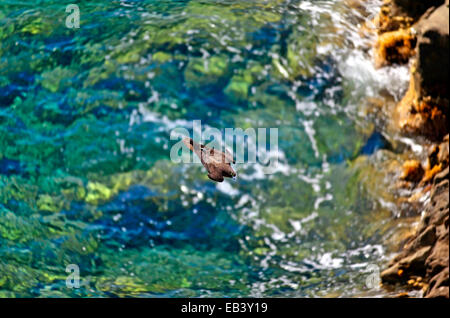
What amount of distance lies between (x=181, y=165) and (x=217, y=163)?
48 centimetres

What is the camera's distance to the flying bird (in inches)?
147

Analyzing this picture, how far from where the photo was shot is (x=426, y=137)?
3420mm

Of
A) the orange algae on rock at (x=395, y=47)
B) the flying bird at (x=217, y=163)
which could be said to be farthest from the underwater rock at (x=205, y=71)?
the orange algae on rock at (x=395, y=47)

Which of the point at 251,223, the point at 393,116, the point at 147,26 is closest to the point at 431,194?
the point at 393,116

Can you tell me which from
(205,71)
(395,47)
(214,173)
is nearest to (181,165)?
(214,173)

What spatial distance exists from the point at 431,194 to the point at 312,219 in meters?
0.86

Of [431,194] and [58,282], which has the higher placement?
[431,194]

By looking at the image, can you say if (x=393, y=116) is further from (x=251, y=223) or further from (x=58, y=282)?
(x=58, y=282)

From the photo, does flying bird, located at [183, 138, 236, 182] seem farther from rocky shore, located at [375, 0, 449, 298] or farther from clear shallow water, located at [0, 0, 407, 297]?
rocky shore, located at [375, 0, 449, 298]

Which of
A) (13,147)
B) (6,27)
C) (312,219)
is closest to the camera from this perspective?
(312,219)

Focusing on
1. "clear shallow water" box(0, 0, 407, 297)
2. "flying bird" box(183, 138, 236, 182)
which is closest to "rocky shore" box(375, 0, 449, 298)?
"clear shallow water" box(0, 0, 407, 297)

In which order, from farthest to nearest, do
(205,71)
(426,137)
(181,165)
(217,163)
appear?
(205,71) < (181,165) < (217,163) < (426,137)

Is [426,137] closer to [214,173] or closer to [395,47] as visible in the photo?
[395,47]

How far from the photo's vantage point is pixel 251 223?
3.80m
